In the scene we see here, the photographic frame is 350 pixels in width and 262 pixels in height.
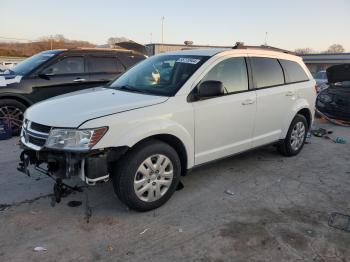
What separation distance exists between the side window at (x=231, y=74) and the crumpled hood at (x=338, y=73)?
583cm

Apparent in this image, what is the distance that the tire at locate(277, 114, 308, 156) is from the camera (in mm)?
5891

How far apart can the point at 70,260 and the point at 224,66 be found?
2973 millimetres

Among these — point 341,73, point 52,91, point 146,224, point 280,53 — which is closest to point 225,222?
point 146,224

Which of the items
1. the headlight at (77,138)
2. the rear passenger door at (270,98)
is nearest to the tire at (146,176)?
the headlight at (77,138)

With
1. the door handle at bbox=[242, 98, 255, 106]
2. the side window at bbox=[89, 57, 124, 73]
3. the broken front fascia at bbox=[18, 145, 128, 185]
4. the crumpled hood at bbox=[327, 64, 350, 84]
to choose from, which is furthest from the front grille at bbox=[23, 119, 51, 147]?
the crumpled hood at bbox=[327, 64, 350, 84]

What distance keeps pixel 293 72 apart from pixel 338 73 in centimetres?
456

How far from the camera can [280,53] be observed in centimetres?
579

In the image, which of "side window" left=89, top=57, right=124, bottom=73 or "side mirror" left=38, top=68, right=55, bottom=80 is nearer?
"side mirror" left=38, top=68, right=55, bottom=80

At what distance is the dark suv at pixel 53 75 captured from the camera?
697 centimetres

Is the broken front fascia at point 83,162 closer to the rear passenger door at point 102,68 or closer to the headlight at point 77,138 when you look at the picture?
the headlight at point 77,138

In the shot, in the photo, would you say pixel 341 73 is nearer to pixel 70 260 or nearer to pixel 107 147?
pixel 107 147

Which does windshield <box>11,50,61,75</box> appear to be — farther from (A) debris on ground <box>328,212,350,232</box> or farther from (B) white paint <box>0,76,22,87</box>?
(A) debris on ground <box>328,212,350,232</box>

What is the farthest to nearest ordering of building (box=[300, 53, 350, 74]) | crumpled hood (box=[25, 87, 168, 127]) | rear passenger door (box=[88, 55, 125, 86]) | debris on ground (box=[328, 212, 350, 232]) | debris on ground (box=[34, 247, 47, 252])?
building (box=[300, 53, 350, 74]) → rear passenger door (box=[88, 55, 125, 86]) → debris on ground (box=[328, 212, 350, 232]) → crumpled hood (box=[25, 87, 168, 127]) → debris on ground (box=[34, 247, 47, 252])

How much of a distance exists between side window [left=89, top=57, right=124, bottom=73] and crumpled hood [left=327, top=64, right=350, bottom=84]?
588 cm
